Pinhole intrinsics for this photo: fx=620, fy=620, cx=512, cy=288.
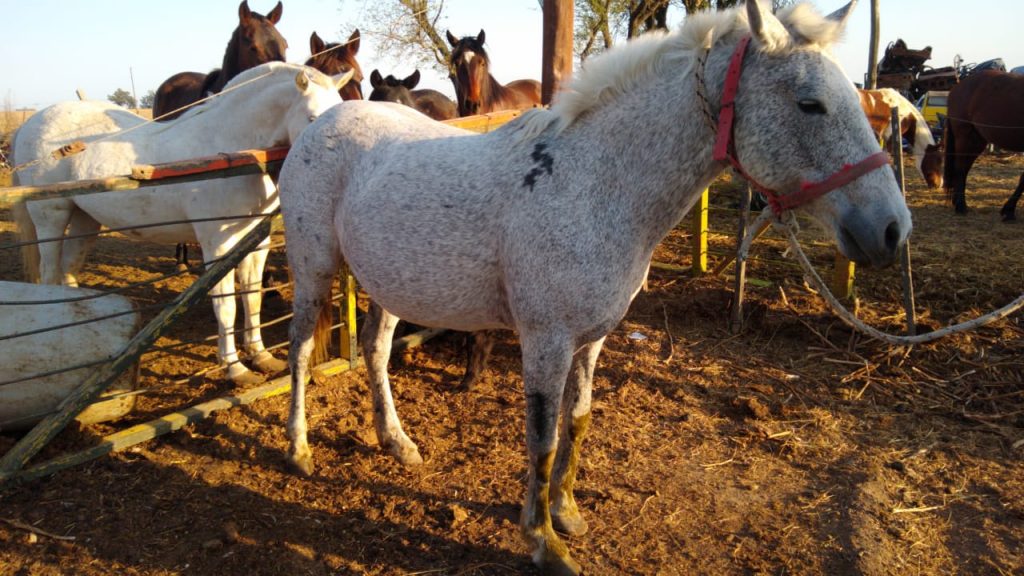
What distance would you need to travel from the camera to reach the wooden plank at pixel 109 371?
9.66 ft

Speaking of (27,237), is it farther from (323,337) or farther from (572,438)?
(572,438)

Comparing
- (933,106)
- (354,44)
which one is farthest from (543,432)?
(933,106)

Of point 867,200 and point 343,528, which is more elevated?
point 867,200

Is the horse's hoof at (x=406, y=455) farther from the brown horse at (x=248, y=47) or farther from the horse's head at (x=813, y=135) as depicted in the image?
the brown horse at (x=248, y=47)

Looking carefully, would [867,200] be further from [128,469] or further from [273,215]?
[128,469]

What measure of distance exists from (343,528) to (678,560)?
1.48 meters

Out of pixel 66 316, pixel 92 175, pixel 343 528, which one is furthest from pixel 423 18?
pixel 343 528

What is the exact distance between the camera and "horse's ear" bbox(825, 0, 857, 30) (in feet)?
6.31

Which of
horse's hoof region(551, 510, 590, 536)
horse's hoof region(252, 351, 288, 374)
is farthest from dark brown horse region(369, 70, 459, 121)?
horse's hoof region(551, 510, 590, 536)

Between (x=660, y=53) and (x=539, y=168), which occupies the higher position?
(x=660, y=53)

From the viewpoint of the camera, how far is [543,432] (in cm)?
242

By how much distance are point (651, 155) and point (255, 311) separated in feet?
10.9

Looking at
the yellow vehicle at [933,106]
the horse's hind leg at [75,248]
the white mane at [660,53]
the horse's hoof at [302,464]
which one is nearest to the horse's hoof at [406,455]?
the horse's hoof at [302,464]

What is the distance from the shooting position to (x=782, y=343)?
4.81 metres
